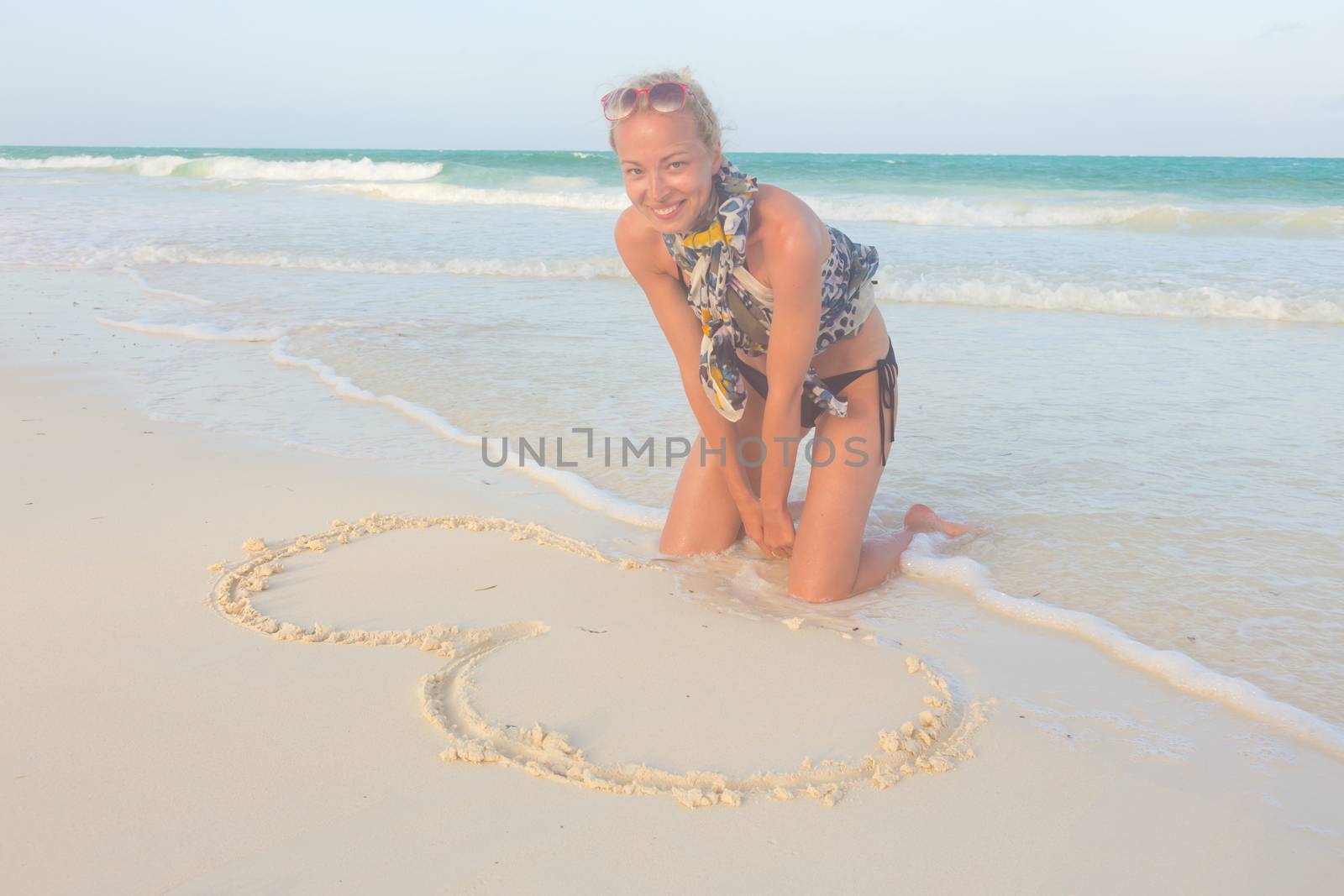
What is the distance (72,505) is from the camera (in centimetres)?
394

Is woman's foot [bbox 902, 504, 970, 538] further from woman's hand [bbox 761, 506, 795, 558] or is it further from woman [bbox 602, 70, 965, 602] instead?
woman's hand [bbox 761, 506, 795, 558]

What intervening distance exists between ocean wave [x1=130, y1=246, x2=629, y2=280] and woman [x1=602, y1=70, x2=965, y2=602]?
751 cm

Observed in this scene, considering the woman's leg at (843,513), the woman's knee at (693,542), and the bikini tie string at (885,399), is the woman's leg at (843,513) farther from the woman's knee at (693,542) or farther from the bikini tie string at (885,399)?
the woman's knee at (693,542)

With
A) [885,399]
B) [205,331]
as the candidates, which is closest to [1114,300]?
[885,399]

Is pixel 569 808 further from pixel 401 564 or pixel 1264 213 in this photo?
pixel 1264 213

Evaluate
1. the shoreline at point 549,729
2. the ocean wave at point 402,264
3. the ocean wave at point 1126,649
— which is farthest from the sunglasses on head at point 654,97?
the ocean wave at point 402,264

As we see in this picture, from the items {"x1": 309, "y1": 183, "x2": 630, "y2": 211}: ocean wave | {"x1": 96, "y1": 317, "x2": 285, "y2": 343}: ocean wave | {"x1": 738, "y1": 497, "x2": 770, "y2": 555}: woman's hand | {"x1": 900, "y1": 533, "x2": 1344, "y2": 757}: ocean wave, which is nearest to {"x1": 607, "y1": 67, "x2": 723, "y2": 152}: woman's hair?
{"x1": 738, "y1": 497, "x2": 770, "y2": 555}: woman's hand

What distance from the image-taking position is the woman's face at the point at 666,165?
2.89m

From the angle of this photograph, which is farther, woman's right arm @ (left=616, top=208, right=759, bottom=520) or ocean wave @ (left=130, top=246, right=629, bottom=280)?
ocean wave @ (left=130, top=246, right=629, bottom=280)

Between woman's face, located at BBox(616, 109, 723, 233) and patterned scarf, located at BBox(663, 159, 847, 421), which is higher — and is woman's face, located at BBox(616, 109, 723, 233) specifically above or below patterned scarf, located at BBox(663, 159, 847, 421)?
above

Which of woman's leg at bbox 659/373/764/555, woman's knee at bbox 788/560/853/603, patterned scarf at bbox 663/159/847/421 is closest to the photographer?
patterned scarf at bbox 663/159/847/421

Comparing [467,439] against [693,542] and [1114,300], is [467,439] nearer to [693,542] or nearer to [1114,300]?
[693,542]

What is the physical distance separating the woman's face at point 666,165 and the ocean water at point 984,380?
1.35 m

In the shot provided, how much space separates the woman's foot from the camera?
3.96 metres
